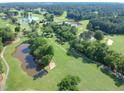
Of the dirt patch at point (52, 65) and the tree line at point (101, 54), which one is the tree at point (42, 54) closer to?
the dirt patch at point (52, 65)

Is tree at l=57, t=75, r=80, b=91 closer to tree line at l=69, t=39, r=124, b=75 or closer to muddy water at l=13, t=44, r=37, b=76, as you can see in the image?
tree line at l=69, t=39, r=124, b=75

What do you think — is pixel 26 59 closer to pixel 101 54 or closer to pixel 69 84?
pixel 101 54

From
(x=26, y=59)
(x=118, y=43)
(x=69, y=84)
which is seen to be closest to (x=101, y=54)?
(x=26, y=59)

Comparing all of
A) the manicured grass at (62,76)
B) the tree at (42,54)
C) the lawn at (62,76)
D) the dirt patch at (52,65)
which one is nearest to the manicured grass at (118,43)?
the lawn at (62,76)

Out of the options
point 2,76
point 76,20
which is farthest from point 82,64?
point 76,20

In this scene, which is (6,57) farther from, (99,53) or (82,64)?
(99,53)
